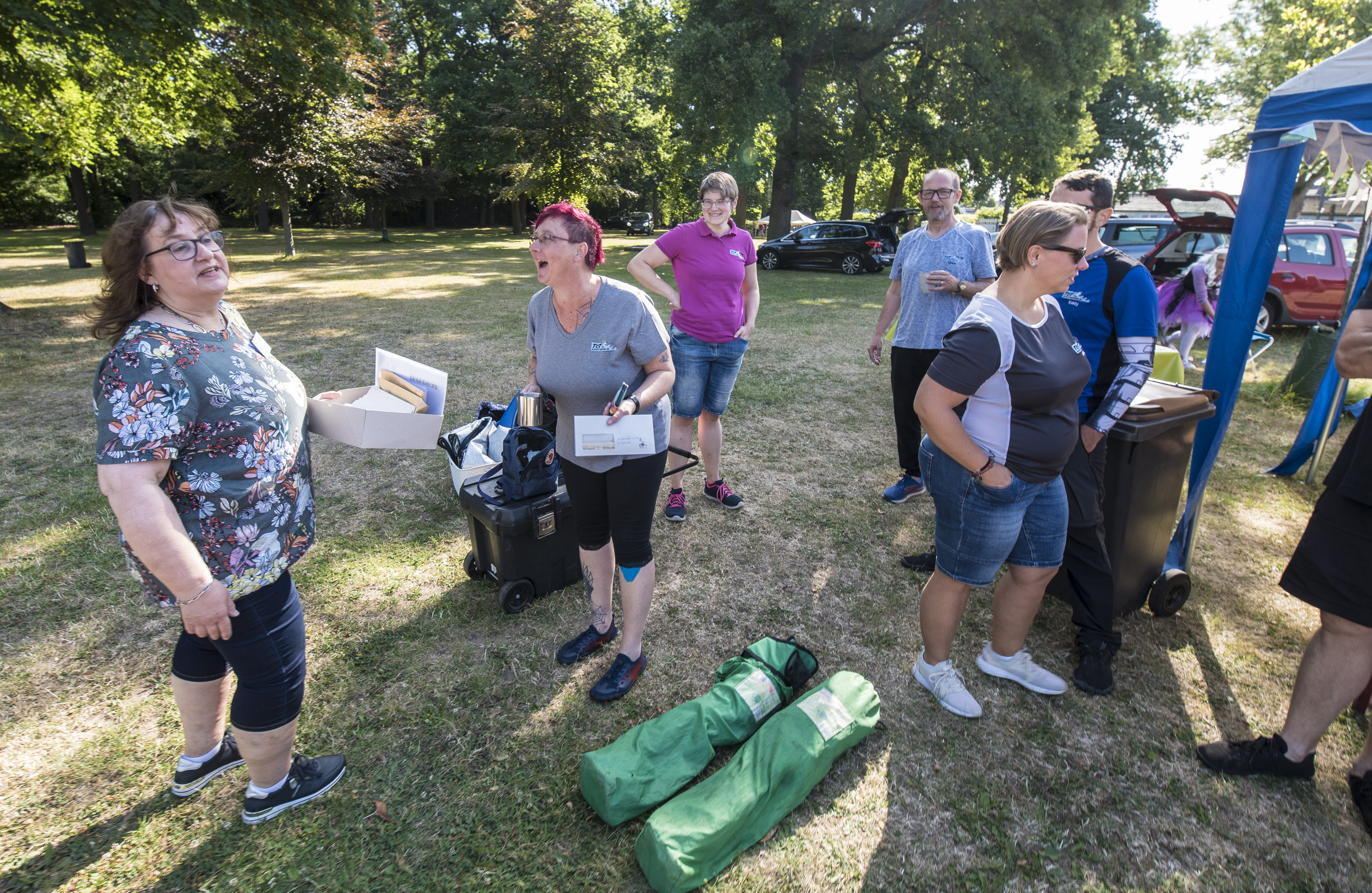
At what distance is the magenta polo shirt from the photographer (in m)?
3.66

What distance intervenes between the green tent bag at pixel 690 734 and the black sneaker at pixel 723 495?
1581 millimetres

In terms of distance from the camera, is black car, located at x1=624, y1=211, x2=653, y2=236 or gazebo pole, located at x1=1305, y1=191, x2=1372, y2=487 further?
black car, located at x1=624, y1=211, x2=653, y2=236

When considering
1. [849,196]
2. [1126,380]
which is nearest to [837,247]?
[849,196]

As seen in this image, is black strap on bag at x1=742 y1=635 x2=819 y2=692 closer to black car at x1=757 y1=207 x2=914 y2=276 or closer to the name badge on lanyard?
the name badge on lanyard

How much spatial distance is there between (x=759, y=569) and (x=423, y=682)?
1.73 metres

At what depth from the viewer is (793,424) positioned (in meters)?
5.75

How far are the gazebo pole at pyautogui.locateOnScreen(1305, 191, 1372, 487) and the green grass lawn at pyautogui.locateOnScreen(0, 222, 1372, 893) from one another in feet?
0.62

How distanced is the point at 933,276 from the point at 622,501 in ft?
7.21

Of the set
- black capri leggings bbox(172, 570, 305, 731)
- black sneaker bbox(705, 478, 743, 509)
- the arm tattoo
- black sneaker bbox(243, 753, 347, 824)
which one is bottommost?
black sneaker bbox(243, 753, 347, 824)

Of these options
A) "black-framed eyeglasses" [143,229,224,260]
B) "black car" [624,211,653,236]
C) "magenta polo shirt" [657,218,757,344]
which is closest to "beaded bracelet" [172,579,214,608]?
"black-framed eyeglasses" [143,229,224,260]

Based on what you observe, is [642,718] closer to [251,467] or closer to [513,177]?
Result: [251,467]

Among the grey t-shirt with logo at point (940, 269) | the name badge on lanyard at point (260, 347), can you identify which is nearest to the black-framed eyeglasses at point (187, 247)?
the name badge on lanyard at point (260, 347)

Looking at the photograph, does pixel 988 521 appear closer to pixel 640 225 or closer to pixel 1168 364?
pixel 1168 364

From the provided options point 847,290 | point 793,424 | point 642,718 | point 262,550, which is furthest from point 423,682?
point 847,290
